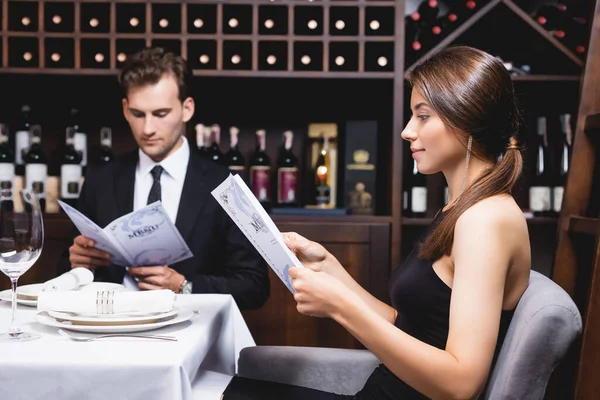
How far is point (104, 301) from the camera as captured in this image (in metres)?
1.20

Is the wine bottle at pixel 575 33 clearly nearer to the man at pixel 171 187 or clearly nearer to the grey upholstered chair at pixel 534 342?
the man at pixel 171 187

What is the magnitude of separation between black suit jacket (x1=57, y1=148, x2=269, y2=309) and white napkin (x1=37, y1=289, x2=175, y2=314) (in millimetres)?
801

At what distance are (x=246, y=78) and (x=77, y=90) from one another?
0.78 metres

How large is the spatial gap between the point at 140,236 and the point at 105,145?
4.22 ft

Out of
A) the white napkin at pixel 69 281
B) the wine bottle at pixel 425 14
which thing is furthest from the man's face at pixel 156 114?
the wine bottle at pixel 425 14

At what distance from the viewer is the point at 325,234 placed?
8.45 feet

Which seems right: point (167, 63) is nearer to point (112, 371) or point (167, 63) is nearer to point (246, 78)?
point (246, 78)

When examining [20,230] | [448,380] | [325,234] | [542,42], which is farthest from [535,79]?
[20,230]

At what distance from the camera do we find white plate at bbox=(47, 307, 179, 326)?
116 centimetres

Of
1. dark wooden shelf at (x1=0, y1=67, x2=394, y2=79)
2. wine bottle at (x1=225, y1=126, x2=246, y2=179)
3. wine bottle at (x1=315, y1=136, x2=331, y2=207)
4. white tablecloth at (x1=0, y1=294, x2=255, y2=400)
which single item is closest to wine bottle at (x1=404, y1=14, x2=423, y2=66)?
dark wooden shelf at (x1=0, y1=67, x2=394, y2=79)

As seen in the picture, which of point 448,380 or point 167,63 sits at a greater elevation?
point 167,63

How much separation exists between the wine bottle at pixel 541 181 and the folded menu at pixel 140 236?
1.56m

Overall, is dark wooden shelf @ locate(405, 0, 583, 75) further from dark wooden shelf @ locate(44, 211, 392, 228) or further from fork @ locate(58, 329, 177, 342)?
fork @ locate(58, 329, 177, 342)

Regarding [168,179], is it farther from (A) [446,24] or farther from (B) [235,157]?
(A) [446,24]
